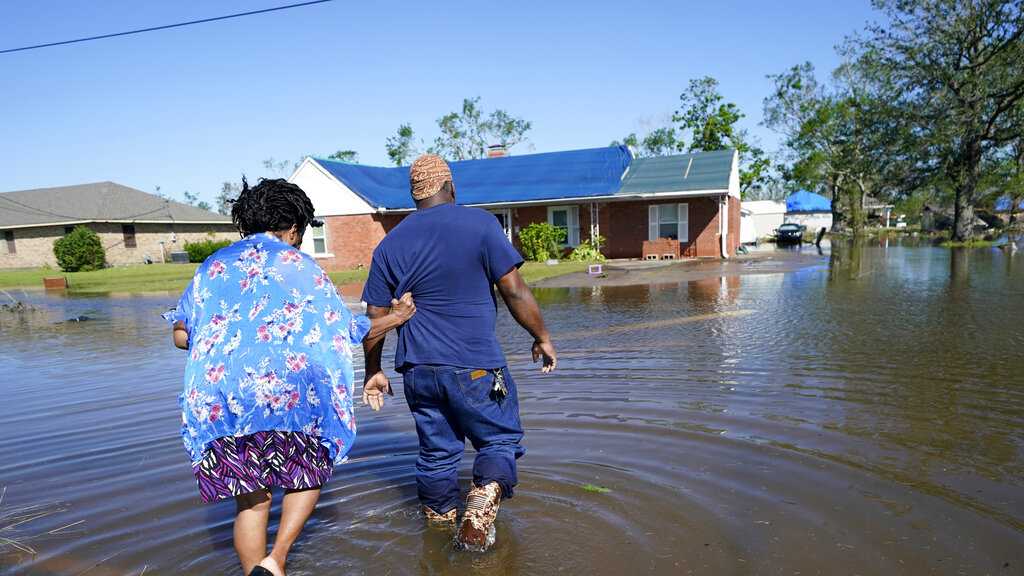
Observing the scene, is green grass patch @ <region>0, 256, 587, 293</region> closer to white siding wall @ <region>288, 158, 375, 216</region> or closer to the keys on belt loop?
white siding wall @ <region>288, 158, 375, 216</region>

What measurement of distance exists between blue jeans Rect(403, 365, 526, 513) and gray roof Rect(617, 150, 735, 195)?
2231 centimetres

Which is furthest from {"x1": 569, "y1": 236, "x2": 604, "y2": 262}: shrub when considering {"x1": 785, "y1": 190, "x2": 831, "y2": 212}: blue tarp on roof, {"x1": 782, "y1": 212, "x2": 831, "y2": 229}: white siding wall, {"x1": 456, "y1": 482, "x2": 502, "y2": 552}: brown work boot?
{"x1": 785, "y1": 190, "x2": 831, "y2": 212}: blue tarp on roof

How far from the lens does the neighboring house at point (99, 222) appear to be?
38531 mm

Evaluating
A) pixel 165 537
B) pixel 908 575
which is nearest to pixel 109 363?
pixel 165 537

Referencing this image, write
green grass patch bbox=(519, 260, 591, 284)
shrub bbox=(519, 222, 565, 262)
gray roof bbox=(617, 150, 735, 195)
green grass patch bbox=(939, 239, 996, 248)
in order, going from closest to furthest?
1. green grass patch bbox=(519, 260, 591, 284)
2. gray roof bbox=(617, 150, 735, 195)
3. shrub bbox=(519, 222, 565, 262)
4. green grass patch bbox=(939, 239, 996, 248)

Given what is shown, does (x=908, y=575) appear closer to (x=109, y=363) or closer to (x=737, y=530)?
(x=737, y=530)

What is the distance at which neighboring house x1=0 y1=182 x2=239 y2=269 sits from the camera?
3853cm

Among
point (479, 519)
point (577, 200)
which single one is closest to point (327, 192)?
point (577, 200)

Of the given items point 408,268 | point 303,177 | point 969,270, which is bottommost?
point 969,270

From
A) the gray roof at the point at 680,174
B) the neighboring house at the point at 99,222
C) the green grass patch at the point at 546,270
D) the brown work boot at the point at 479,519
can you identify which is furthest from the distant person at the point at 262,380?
the neighboring house at the point at 99,222

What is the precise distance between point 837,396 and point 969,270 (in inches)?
608

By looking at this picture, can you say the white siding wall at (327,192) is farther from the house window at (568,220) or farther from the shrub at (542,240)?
the house window at (568,220)

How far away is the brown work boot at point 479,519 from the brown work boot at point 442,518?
33 centimetres

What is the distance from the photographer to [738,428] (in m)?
4.90
